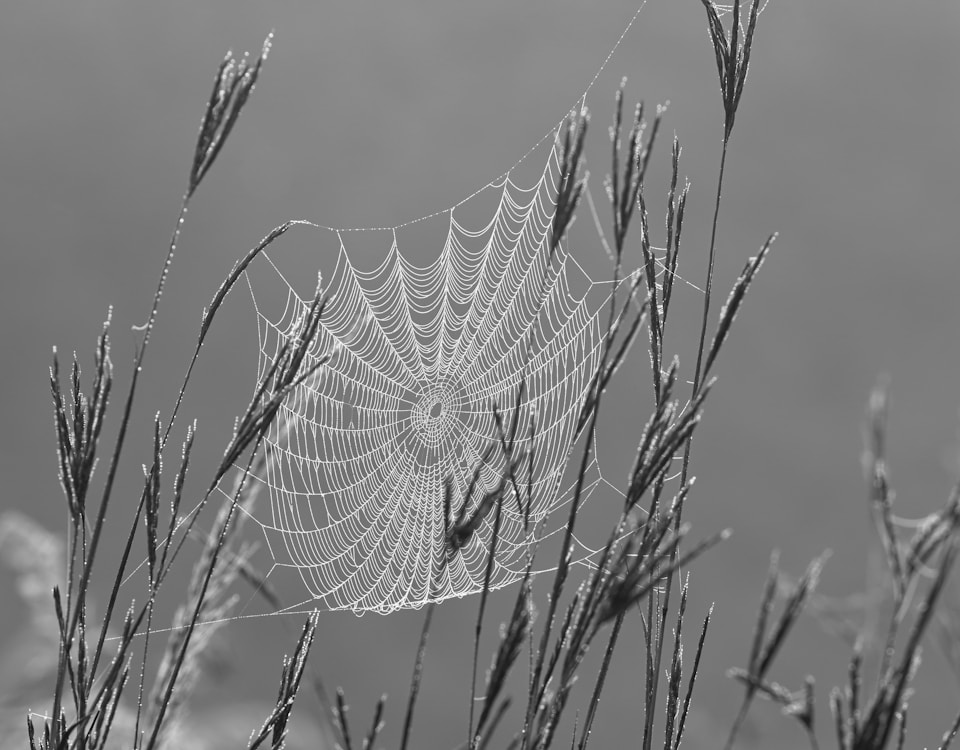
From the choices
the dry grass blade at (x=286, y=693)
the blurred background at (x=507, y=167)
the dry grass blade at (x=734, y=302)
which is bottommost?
the dry grass blade at (x=286, y=693)

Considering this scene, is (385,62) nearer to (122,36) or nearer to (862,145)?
(122,36)

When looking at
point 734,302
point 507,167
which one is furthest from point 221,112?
point 507,167

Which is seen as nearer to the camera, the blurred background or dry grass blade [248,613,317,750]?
dry grass blade [248,613,317,750]

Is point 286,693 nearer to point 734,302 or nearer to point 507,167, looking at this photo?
point 734,302

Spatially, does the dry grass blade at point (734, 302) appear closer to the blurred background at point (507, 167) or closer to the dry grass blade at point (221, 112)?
the dry grass blade at point (221, 112)

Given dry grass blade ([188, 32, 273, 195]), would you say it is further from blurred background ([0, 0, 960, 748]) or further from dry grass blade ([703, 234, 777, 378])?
blurred background ([0, 0, 960, 748])

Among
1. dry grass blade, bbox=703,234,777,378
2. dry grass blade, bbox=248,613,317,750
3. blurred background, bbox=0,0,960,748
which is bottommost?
dry grass blade, bbox=248,613,317,750

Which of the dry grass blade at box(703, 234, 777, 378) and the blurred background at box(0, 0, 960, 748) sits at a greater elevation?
the blurred background at box(0, 0, 960, 748)

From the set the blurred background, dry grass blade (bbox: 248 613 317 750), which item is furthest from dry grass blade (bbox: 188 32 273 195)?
the blurred background

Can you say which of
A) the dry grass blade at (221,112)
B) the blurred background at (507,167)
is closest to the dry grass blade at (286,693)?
the dry grass blade at (221,112)
